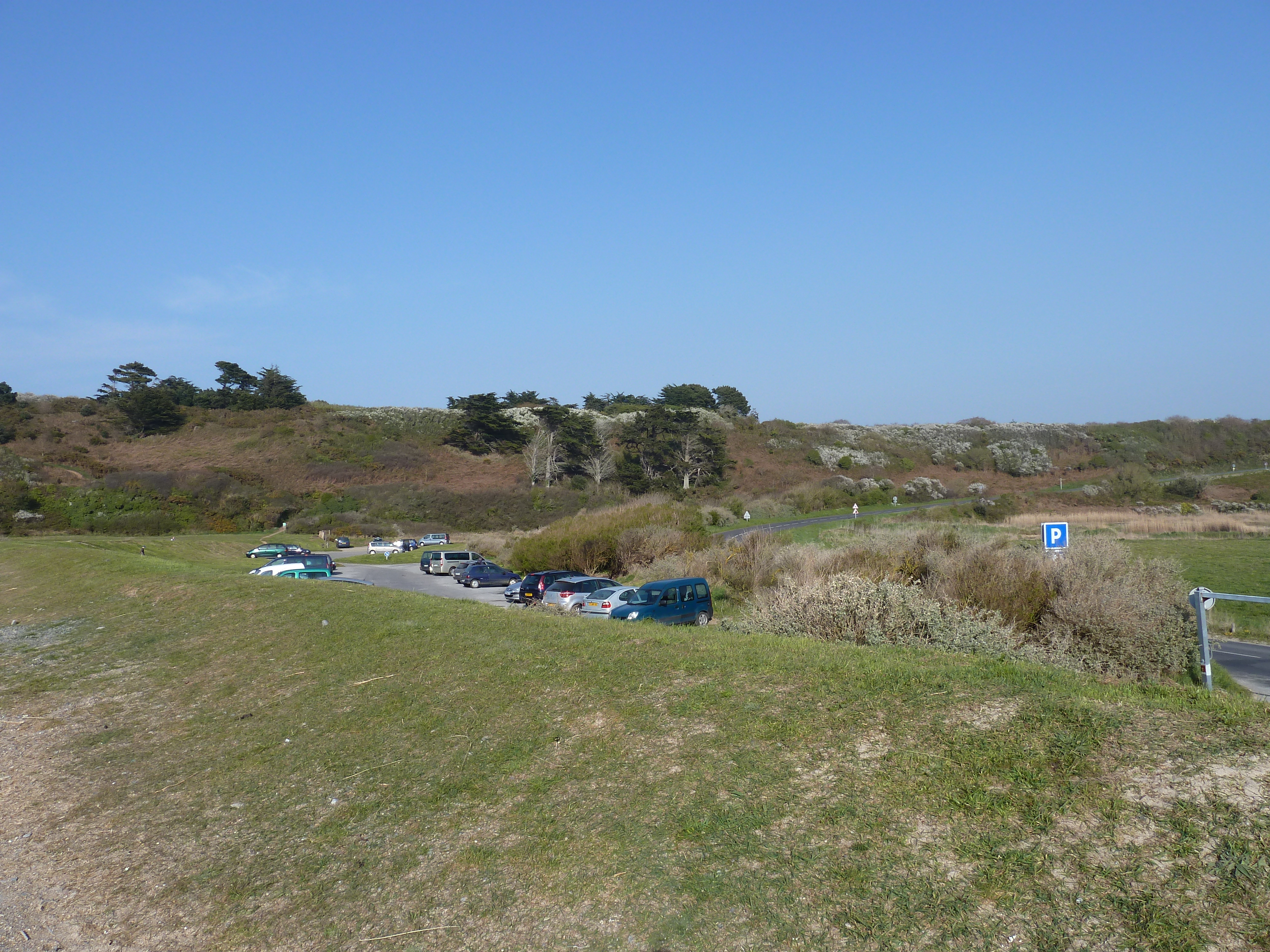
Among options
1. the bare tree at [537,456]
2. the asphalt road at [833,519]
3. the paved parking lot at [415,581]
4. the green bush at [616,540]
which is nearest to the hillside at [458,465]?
the bare tree at [537,456]

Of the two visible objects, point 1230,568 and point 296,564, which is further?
point 296,564

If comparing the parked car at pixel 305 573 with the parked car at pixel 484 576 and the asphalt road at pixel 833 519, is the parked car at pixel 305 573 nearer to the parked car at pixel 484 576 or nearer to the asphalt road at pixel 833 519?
the parked car at pixel 484 576

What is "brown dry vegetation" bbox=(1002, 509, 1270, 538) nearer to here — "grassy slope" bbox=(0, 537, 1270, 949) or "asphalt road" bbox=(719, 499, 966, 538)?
"asphalt road" bbox=(719, 499, 966, 538)

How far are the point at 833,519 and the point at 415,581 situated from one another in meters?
31.5

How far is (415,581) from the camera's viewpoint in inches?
1459

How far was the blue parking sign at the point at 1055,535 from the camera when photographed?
16.0 m

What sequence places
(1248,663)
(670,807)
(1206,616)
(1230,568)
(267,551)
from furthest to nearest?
(267,551) < (1230,568) < (1248,663) < (1206,616) < (670,807)

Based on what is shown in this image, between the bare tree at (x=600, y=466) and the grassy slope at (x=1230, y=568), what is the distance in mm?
49377

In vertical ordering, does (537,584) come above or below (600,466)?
below

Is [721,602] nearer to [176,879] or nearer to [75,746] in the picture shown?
[75,746]

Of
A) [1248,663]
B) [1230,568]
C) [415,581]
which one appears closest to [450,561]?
[415,581]

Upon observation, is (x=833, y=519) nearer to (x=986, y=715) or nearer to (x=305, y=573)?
(x=305, y=573)

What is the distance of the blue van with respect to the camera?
18438 mm

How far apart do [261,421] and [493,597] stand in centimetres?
6961
